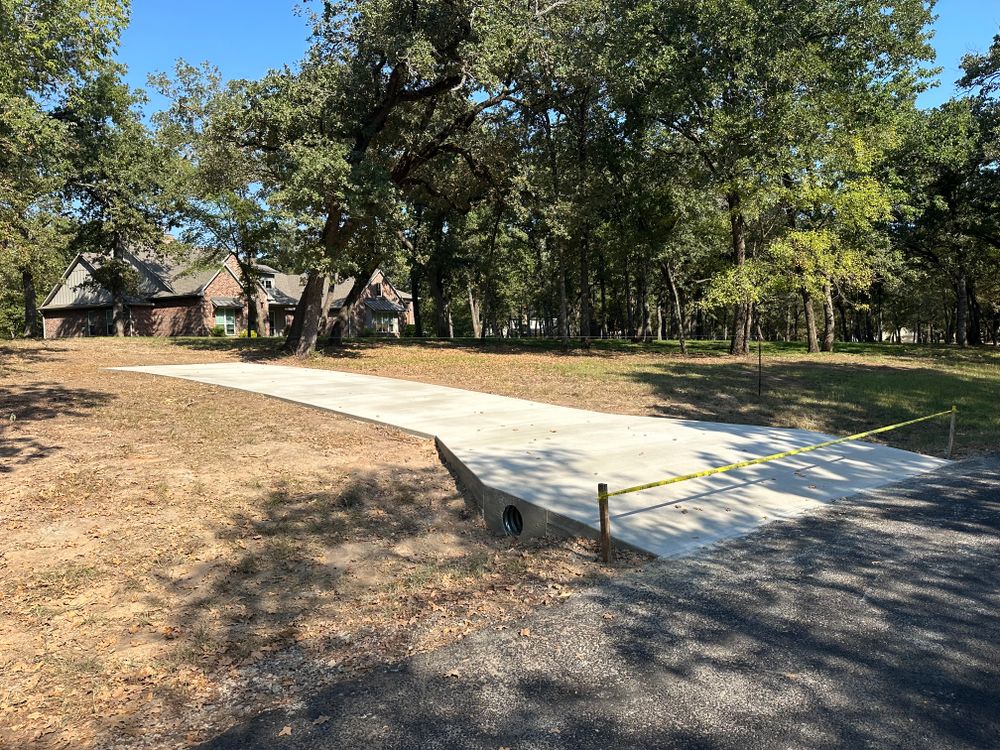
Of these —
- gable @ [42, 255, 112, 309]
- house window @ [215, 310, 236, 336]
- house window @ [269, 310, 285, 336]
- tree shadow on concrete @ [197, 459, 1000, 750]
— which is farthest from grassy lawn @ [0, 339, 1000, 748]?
house window @ [269, 310, 285, 336]

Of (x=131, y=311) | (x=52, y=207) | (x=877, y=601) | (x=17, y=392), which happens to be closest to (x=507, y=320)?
(x=131, y=311)

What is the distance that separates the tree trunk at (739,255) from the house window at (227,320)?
32.7 meters

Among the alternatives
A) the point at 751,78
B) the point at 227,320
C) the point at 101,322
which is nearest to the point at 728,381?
the point at 751,78

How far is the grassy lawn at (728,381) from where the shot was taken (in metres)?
12.2

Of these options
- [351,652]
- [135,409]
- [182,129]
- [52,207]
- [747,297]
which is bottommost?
[351,652]

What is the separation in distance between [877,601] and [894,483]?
4235 millimetres

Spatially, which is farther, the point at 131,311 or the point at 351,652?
the point at 131,311

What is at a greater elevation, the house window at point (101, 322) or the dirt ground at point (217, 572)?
the house window at point (101, 322)

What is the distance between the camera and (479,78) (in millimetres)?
17656

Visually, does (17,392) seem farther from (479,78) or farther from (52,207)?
(52,207)

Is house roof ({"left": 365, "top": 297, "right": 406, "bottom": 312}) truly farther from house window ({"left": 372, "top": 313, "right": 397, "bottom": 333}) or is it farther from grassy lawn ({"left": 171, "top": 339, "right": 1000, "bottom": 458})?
grassy lawn ({"left": 171, "top": 339, "right": 1000, "bottom": 458})

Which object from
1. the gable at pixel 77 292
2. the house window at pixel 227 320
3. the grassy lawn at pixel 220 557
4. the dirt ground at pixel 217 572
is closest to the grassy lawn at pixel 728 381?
the grassy lawn at pixel 220 557

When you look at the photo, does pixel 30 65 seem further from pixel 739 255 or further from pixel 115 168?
pixel 739 255

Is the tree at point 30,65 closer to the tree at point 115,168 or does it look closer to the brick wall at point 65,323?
the tree at point 115,168
